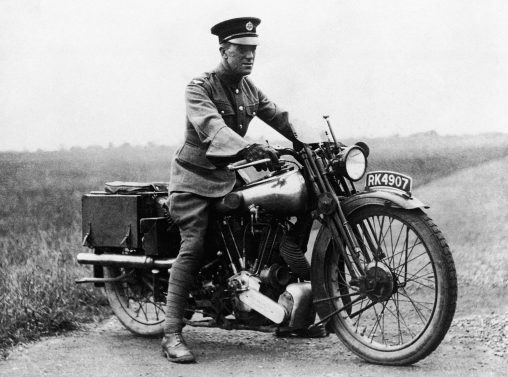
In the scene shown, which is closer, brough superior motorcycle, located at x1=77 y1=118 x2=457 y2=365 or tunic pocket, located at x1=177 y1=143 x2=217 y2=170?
brough superior motorcycle, located at x1=77 y1=118 x2=457 y2=365

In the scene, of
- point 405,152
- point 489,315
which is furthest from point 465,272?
point 405,152

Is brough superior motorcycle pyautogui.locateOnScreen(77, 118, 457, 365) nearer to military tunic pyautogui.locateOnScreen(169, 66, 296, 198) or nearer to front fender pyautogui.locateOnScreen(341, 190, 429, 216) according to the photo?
front fender pyautogui.locateOnScreen(341, 190, 429, 216)

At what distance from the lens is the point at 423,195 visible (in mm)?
9719

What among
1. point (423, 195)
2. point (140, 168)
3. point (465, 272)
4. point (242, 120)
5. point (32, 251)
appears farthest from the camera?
point (140, 168)

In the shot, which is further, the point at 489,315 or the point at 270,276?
the point at 489,315

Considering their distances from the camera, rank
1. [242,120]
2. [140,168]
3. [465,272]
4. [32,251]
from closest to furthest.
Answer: [242,120] → [465,272] → [32,251] → [140,168]

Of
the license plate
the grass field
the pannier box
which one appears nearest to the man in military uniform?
the pannier box

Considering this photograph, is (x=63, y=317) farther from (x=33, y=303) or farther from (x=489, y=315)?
(x=489, y=315)

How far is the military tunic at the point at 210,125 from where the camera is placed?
4652mm

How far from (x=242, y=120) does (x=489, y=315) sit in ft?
7.46

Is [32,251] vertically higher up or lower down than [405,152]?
lower down

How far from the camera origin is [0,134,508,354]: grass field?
5.68 meters

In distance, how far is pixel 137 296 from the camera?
5586 millimetres

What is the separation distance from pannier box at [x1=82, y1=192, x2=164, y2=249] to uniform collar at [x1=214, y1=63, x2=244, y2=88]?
3.34ft
